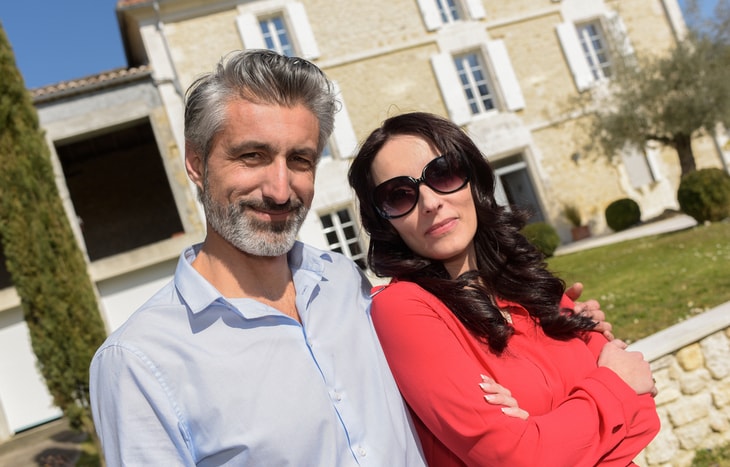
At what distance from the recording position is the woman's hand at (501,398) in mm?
1588

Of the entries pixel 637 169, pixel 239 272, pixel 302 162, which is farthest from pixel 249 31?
pixel 239 272

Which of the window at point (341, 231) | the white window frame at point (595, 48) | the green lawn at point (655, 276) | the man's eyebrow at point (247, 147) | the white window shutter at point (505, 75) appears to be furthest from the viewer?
the white window frame at point (595, 48)

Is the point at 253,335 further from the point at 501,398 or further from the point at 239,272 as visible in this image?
the point at 501,398

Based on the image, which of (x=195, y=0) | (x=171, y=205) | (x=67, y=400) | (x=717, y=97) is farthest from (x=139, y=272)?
(x=717, y=97)

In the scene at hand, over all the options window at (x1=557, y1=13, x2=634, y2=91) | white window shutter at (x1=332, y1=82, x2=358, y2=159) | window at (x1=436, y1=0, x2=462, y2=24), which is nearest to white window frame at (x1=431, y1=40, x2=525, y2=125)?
window at (x1=436, y1=0, x2=462, y2=24)

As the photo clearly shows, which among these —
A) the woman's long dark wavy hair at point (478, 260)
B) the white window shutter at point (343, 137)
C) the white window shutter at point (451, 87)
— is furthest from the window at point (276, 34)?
the woman's long dark wavy hair at point (478, 260)

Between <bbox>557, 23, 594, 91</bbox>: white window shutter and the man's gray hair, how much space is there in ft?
50.2

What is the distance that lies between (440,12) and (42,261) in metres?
11.8

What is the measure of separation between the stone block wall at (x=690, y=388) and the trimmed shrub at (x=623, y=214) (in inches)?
445

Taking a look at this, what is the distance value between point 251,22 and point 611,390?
13686 millimetres

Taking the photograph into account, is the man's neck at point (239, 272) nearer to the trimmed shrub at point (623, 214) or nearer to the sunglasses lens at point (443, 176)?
the sunglasses lens at point (443, 176)

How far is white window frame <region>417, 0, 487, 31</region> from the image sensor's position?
48.9 ft

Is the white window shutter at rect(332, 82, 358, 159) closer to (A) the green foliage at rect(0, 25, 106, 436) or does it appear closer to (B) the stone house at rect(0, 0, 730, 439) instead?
(B) the stone house at rect(0, 0, 730, 439)

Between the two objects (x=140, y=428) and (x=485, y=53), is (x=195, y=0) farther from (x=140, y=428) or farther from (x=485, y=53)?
(x=140, y=428)
